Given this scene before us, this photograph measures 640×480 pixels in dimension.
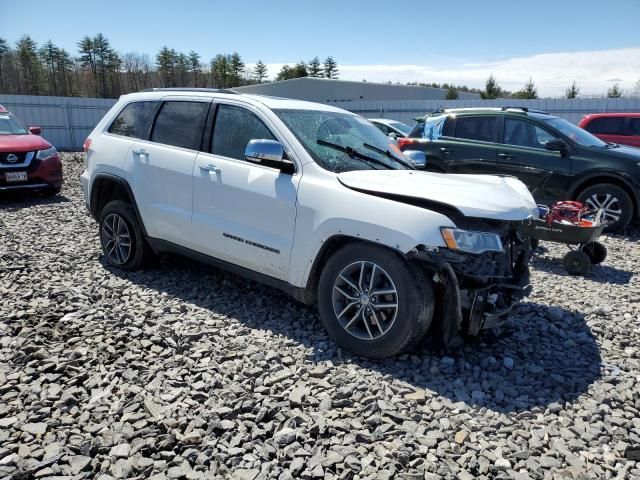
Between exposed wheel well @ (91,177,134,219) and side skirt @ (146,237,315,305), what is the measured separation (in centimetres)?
73

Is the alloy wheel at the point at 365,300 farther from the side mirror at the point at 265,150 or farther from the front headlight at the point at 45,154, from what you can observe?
the front headlight at the point at 45,154

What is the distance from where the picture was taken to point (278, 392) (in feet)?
10.1

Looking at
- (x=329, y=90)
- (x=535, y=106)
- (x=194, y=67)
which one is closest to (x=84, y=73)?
(x=194, y=67)

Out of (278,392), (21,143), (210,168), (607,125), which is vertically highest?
(607,125)

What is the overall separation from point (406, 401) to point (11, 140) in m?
9.49

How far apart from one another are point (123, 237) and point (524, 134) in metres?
6.55

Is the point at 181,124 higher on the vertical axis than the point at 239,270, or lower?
higher

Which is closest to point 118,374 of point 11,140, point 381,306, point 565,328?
point 381,306

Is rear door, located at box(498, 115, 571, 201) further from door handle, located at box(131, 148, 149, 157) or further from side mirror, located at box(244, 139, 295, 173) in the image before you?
door handle, located at box(131, 148, 149, 157)

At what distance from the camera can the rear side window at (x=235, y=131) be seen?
4.13m

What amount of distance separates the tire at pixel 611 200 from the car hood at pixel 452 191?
15.4ft

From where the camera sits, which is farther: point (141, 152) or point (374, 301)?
point (141, 152)

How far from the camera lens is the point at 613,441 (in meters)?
2.72

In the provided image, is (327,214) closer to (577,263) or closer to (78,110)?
(577,263)
